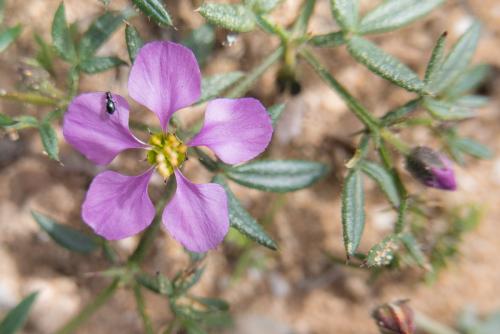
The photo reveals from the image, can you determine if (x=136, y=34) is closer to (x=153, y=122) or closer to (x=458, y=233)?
(x=153, y=122)

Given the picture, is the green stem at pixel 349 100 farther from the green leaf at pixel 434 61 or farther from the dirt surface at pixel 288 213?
the dirt surface at pixel 288 213

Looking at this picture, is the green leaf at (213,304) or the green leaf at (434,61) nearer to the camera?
the green leaf at (434,61)

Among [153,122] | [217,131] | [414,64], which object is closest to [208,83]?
[217,131]

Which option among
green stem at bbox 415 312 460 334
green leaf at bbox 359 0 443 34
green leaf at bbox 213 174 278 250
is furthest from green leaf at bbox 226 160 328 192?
green stem at bbox 415 312 460 334

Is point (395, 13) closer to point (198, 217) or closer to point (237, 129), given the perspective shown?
point (237, 129)

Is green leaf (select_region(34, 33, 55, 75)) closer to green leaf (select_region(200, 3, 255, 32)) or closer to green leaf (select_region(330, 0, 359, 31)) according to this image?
green leaf (select_region(200, 3, 255, 32))

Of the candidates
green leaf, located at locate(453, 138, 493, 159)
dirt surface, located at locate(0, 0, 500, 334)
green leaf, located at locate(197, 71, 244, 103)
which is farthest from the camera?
dirt surface, located at locate(0, 0, 500, 334)

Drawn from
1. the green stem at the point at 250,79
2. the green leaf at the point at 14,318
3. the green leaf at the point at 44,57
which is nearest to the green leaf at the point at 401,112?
the green stem at the point at 250,79
